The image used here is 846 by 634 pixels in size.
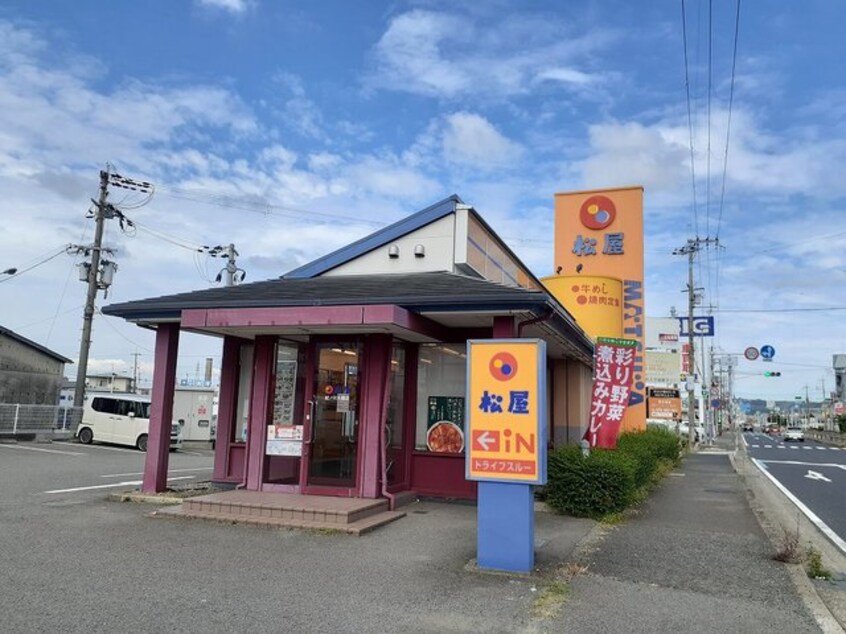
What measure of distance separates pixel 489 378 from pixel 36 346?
25894 millimetres

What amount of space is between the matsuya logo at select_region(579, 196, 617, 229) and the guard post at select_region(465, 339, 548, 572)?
15.3 m

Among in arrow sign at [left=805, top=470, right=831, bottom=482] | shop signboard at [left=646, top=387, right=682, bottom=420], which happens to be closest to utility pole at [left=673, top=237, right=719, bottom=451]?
shop signboard at [left=646, top=387, right=682, bottom=420]

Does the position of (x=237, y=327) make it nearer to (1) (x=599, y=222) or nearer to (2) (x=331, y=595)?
(2) (x=331, y=595)

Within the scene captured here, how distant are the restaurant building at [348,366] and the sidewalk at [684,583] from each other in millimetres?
2823

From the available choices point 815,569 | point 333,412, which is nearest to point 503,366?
point 333,412

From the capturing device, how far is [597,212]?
20359 mm

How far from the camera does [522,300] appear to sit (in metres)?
6.99

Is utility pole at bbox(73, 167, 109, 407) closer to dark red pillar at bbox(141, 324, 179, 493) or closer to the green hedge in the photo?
dark red pillar at bbox(141, 324, 179, 493)

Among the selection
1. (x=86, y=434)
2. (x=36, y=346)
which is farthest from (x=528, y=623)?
(x=36, y=346)

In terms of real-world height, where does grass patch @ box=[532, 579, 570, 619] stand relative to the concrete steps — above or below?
below

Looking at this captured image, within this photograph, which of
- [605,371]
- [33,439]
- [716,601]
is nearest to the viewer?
[716,601]

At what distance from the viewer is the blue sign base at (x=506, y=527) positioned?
598cm

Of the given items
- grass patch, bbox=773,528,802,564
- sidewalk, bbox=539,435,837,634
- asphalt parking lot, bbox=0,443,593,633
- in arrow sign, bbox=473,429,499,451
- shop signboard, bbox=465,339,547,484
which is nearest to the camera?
asphalt parking lot, bbox=0,443,593,633

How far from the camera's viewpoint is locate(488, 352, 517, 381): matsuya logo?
6113 millimetres
